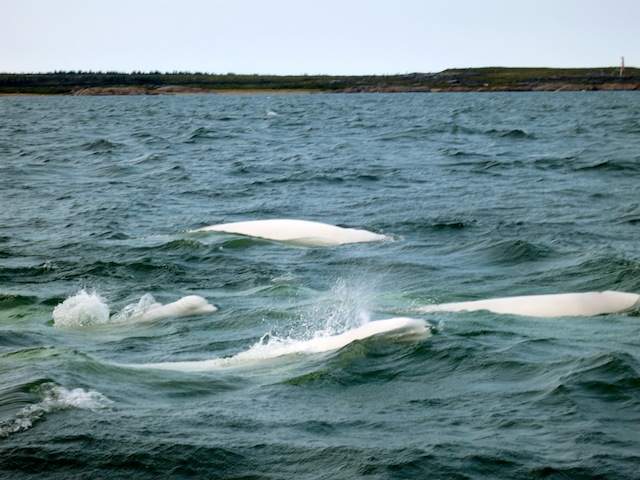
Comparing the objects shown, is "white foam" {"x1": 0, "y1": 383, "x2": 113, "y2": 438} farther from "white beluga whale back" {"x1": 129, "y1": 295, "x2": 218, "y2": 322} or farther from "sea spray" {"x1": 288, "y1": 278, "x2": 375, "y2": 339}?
"white beluga whale back" {"x1": 129, "y1": 295, "x2": 218, "y2": 322}

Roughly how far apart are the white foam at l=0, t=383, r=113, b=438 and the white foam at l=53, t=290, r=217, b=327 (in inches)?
147

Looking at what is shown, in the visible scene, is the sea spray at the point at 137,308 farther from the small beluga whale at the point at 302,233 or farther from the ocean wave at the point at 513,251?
the ocean wave at the point at 513,251

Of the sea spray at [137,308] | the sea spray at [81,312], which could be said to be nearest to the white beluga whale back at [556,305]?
the sea spray at [137,308]

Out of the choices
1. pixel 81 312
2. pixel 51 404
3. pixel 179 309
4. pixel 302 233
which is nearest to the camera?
pixel 51 404

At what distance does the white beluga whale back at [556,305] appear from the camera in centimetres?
1309

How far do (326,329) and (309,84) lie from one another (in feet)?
598

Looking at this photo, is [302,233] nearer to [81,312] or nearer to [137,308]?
[137,308]

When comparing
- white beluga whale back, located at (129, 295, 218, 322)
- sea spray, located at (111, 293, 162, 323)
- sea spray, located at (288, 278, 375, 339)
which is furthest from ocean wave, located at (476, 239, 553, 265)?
sea spray, located at (111, 293, 162, 323)

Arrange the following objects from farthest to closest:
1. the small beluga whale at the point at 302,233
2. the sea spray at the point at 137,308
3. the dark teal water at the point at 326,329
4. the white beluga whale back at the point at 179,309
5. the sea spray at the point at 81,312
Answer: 1. the small beluga whale at the point at 302,233
2. the sea spray at the point at 137,308
3. the white beluga whale back at the point at 179,309
4. the sea spray at the point at 81,312
5. the dark teal water at the point at 326,329

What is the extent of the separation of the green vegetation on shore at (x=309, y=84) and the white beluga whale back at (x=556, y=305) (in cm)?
15532

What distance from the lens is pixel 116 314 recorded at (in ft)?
45.7

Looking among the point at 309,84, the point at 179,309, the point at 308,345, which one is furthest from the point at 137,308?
the point at 309,84

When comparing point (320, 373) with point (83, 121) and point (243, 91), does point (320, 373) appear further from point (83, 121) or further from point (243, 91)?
point (243, 91)

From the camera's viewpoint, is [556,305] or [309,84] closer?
[556,305]
